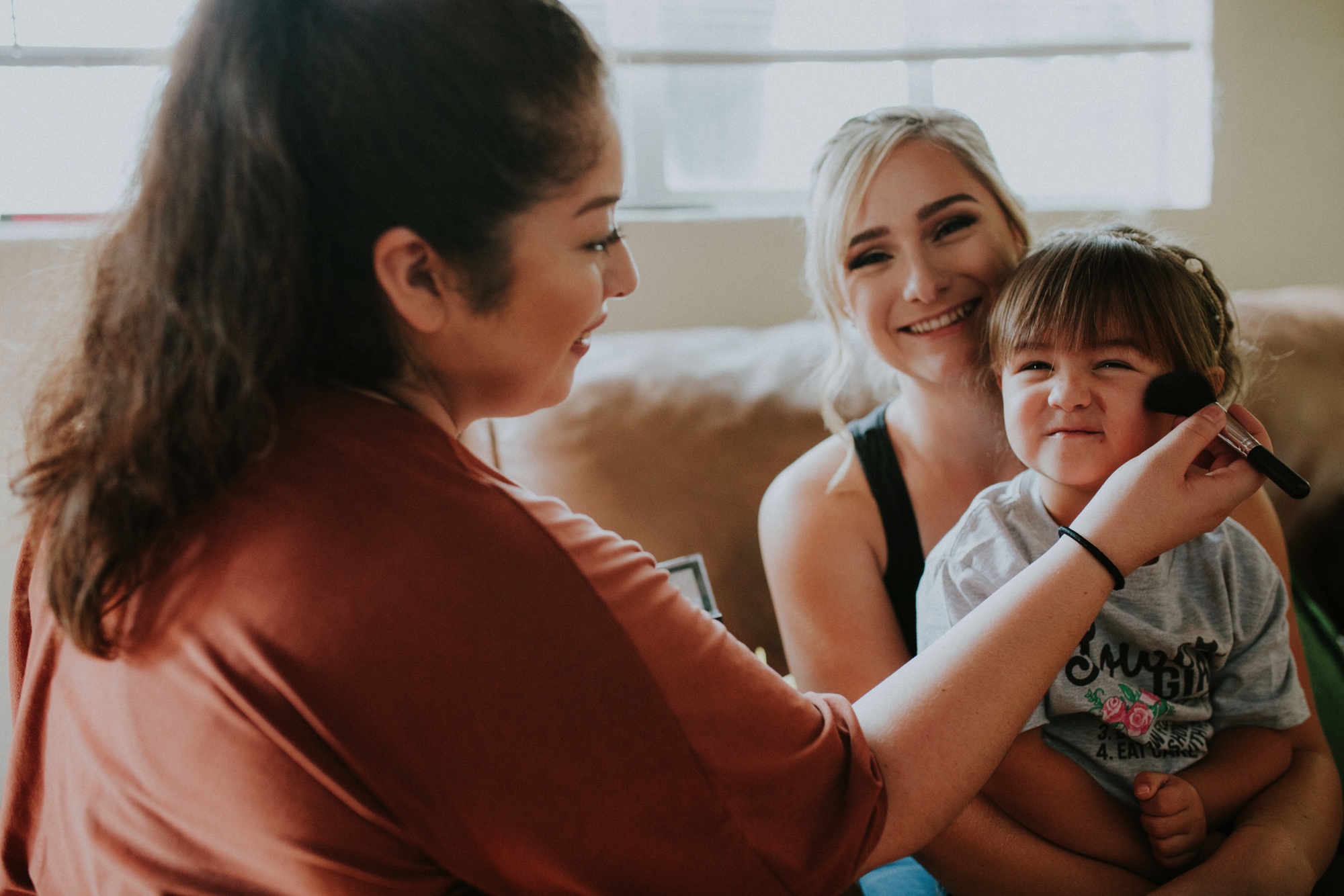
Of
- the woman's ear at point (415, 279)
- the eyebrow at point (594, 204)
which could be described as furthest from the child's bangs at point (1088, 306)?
the woman's ear at point (415, 279)

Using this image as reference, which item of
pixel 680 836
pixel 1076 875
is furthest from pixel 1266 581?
pixel 680 836

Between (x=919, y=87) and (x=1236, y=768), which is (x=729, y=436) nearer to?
(x=1236, y=768)

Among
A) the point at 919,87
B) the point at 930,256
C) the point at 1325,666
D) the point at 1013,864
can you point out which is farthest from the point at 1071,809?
the point at 919,87

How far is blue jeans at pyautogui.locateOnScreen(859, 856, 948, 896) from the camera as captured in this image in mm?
1136

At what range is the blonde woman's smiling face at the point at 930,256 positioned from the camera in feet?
3.85

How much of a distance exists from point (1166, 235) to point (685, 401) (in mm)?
697

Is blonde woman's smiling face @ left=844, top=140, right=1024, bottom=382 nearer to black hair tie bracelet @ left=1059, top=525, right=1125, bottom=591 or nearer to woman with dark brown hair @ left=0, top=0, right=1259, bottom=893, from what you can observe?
black hair tie bracelet @ left=1059, top=525, right=1125, bottom=591

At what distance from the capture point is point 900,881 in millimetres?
1158

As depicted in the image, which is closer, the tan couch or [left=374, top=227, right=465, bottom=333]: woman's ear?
[left=374, top=227, right=465, bottom=333]: woman's ear

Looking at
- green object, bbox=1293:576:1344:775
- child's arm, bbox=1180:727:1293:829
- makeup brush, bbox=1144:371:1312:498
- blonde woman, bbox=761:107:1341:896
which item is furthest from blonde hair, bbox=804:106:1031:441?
green object, bbox=1293:576:1344:775

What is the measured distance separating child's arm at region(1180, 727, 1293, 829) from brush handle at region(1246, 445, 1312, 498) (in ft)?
1.17

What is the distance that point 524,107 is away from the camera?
0.64 m

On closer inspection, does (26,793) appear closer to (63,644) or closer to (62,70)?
(63,644)

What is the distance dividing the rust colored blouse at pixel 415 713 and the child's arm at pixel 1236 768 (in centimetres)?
52
